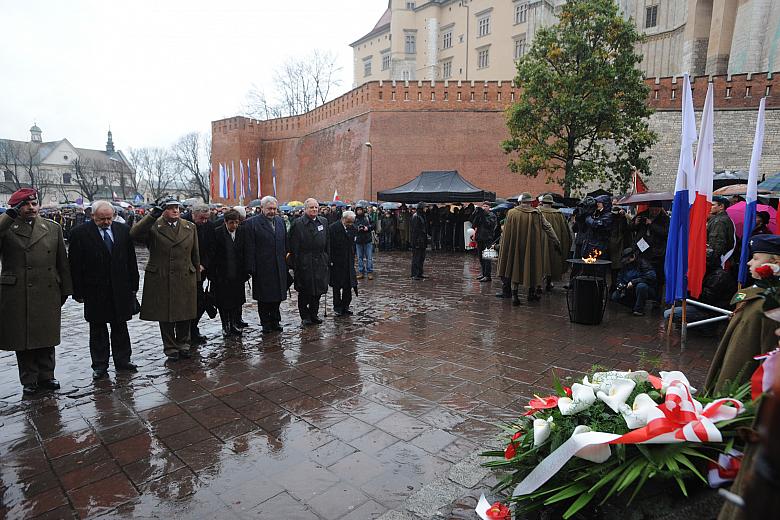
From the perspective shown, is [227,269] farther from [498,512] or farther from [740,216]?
[740,216]

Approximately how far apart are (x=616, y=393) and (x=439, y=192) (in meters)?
14.1

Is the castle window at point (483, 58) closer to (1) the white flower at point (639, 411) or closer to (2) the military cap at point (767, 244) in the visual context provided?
(2) the military cap at point (767, 244)

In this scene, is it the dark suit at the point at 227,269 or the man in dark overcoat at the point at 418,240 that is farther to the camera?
the man in dark overcoat at the point at 418,240

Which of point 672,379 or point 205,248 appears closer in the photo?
point 672,379

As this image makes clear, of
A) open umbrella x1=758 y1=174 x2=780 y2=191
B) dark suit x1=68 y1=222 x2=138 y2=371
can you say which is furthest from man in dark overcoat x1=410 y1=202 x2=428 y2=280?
dark suit x1=68 y1=222 x2=138 y2=371

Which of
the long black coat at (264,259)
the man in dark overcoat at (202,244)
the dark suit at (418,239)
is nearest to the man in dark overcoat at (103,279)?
the man in dark overcoat at (202,244)

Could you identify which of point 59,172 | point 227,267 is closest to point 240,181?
point 227,267

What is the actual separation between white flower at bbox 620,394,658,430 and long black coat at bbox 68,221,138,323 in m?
4.74

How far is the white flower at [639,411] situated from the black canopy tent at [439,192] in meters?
14.1

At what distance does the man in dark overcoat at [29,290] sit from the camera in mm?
4277


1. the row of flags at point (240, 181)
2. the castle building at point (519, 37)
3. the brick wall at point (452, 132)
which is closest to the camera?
the brick wall at point (452, 132)

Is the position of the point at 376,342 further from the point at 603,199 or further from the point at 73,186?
the point at 73,186

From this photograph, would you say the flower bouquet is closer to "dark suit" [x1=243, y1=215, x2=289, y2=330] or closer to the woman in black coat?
"dark suit" [x1=243, y1=215, x2=289, y2=330]

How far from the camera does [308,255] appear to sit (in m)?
6.81
